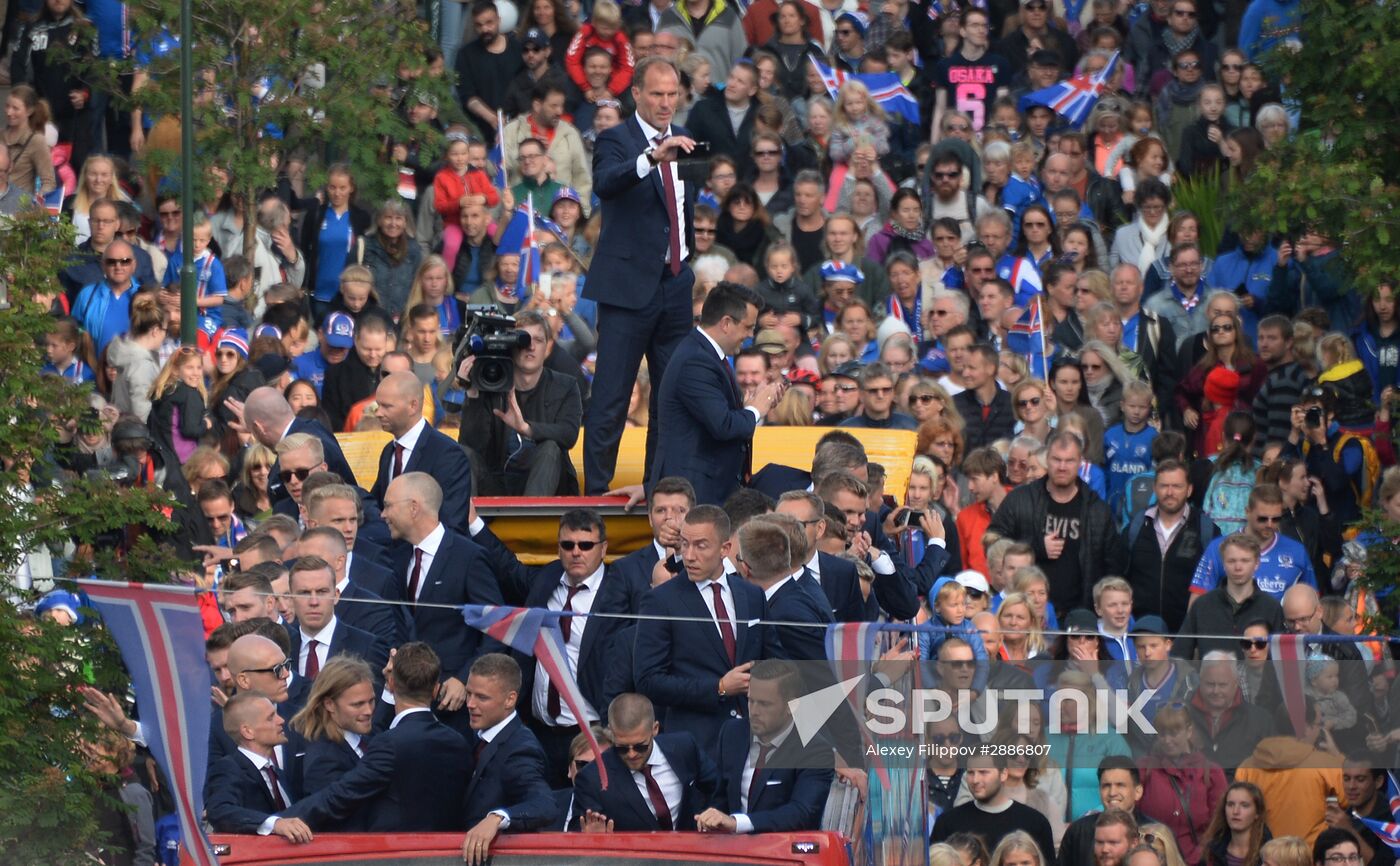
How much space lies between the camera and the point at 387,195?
19.2 metres

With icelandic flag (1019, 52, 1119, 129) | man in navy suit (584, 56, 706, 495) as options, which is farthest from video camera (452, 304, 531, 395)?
icelandic flag (1019, 52, 1119, 129)

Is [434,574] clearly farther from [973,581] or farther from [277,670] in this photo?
[973,581]

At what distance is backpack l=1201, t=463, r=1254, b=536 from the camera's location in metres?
15.9

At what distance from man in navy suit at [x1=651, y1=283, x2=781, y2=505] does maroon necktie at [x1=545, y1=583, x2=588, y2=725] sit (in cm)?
81

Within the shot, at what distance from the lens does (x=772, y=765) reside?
10.3 meters

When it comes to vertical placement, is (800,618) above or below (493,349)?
below

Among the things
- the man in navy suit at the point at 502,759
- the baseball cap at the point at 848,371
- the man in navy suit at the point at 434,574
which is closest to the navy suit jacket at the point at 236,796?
the man in navy suit at the point at 502,759

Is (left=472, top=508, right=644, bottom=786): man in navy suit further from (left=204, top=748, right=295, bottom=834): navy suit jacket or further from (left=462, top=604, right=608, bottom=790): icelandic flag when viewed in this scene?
(left=204, top=748, right=295, bottom=834): navy suit jacket

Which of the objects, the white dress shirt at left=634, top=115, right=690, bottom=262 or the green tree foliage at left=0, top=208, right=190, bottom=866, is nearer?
the green tree foliage at left=0, top=208, right=190, bottom=866

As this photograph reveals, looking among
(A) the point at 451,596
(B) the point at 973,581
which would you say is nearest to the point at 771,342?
(B) the point at 973,581

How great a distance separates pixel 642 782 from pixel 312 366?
778 centimetres

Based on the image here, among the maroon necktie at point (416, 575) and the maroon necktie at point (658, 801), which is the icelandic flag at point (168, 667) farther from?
the maroon necktie at point (416, 575)

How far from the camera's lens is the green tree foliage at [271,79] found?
18.3 metres

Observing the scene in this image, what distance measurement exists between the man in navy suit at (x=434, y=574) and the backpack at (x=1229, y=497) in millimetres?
5594
